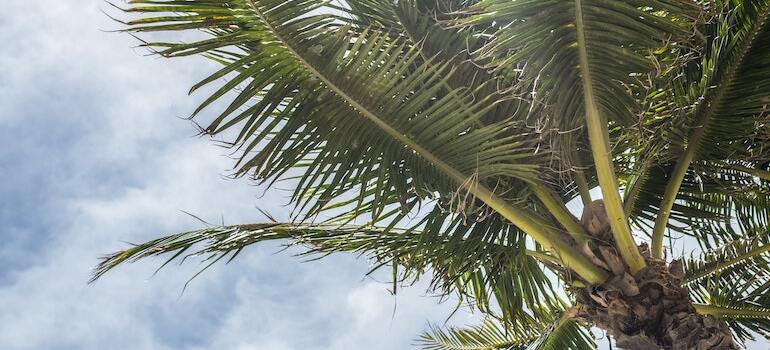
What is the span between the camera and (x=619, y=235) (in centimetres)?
362

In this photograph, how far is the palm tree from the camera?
3.24 m

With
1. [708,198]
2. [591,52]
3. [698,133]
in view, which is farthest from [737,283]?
[591,52]

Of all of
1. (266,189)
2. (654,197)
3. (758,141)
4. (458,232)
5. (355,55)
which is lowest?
(266,189)

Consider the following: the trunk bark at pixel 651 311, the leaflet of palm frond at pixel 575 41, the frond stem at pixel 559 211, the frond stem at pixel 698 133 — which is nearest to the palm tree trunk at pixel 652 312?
the trunk bark at pixel 651 311

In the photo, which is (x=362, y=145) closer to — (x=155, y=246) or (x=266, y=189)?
(x=266, y=189)

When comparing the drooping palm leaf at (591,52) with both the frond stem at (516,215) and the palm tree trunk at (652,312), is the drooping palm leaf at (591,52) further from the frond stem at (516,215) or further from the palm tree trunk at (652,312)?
the frond stem at (516,215)

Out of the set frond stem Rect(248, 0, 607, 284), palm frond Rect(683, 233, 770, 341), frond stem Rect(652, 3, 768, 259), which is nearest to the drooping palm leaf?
frond stem Rect(248, 0, 607, 284)

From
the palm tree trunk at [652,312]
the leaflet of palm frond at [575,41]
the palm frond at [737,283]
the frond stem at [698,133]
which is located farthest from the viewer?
the palm frond at [737,283]

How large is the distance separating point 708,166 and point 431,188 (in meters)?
1.80

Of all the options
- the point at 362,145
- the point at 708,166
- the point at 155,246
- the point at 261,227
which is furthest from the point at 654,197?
the point at 155,246

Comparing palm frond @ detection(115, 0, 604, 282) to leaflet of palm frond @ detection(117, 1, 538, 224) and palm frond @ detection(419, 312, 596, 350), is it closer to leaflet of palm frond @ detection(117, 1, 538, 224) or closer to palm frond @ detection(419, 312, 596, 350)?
leaflet of palm frond @ detection(117, 1, 538, 224)

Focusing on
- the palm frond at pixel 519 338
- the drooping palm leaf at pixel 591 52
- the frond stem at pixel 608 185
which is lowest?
the palm frond at pixel 519 338

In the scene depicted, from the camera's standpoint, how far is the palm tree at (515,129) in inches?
127

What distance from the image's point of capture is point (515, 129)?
4.00m
